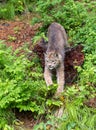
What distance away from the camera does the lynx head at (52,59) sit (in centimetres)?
783

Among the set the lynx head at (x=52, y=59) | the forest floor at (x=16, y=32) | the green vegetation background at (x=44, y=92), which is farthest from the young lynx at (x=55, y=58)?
the forest floor at (x=16, y=32)

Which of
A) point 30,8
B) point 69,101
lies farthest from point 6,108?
point 30,8

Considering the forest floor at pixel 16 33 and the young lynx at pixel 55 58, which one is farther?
the forest floor at pixel 16 33

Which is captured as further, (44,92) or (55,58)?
(55,58)

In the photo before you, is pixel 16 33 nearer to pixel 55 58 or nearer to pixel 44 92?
pixel 55 58

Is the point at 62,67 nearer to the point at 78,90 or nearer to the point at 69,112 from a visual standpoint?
the point at 78,90

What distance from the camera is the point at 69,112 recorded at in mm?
6727

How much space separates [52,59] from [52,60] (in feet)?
0.08

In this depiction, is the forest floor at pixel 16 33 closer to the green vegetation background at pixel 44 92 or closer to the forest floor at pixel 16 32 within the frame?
the forest floor at pixel 16 32

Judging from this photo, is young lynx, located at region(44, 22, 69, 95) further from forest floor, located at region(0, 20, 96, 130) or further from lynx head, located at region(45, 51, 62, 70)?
forest floor, located at region(0, 20, 96, 130)

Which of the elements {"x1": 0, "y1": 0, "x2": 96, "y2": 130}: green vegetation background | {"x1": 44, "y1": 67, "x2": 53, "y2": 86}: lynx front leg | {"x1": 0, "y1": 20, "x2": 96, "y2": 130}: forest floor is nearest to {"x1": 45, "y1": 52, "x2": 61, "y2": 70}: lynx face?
{"x1": 44, "y1": 67, "x2": 53, "y2": 86}: lynx front leg

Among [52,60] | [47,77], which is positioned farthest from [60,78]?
[52,60]

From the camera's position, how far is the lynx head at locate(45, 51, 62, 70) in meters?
7.83

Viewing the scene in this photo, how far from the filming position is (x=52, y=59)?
782 cm
